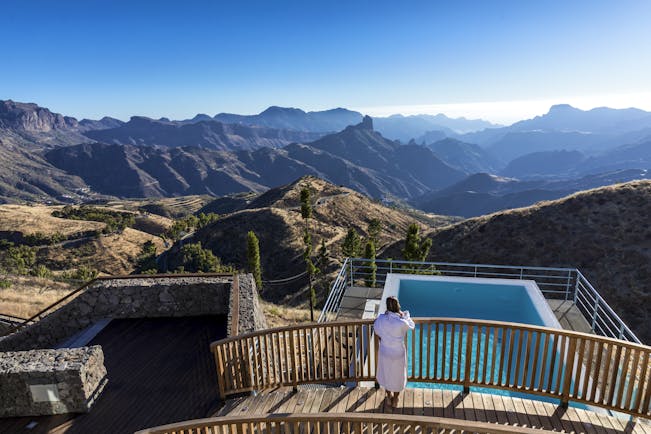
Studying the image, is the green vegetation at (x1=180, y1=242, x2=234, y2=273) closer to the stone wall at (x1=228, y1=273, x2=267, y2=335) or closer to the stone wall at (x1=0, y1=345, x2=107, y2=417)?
the stone wall at (x1=228, y1=273, x2=267, y2=335)

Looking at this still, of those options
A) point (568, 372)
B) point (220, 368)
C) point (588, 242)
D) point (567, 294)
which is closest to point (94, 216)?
point (588, 242)

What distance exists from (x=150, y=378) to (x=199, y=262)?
5382cm

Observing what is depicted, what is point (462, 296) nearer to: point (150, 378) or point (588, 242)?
point (150, 378)

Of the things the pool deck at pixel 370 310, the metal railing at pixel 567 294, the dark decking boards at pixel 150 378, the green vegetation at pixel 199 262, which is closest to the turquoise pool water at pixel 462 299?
the metal railing at pixel 567 294

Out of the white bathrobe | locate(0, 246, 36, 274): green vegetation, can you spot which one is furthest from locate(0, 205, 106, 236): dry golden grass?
the white bathrobe

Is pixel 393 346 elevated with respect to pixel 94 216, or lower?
elevated

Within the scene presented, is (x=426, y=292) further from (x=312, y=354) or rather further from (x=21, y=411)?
(x=21, y=411)

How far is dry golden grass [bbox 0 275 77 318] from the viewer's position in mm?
14398

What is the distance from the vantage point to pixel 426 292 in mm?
11875

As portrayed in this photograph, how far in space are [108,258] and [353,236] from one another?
51192 millimetres

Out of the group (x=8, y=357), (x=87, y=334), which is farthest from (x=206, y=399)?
(x=87, y=334)

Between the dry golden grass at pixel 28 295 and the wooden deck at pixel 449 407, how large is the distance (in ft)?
43.2

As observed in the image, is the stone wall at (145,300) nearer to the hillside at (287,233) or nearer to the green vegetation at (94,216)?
the hillside at (287,233)

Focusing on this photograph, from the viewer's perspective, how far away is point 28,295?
1666 centimetres
